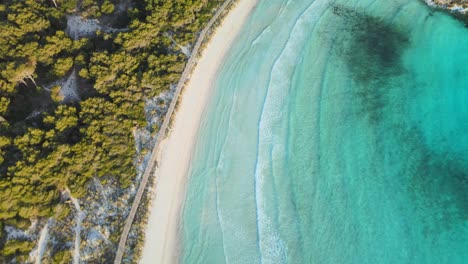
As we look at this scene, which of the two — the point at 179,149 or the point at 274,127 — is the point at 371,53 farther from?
the point at 179,149

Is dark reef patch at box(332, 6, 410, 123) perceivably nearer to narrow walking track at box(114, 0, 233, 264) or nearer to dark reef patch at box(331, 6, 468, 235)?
dark reef patch at box(331, 6, 468, 235)

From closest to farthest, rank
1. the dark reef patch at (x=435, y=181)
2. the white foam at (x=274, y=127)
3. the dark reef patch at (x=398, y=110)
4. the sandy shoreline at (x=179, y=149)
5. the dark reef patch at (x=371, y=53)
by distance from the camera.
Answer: the white foam at (x=274, y=127) → the sandy shoreline at (x=179, y=149) → the dark reef patch at (x=435, y=181) → the dark reef patch at (x=398, y=110) → the dark reef patch at (x=371, y=53)

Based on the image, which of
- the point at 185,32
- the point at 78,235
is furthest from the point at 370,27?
the point at 78,235

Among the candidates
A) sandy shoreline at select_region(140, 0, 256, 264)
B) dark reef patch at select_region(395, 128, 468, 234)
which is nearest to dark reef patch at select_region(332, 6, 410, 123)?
dark reef patch at select_region(395, 128, 468, 234)

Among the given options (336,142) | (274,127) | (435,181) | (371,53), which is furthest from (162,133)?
(435,181)

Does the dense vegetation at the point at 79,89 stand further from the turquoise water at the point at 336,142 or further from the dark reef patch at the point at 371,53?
the dark reef patch at the point at 371,53

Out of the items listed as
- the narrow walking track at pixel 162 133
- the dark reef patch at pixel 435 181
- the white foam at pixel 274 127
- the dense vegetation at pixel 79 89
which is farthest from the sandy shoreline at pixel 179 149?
the dark reef patch at pixel 435 181
